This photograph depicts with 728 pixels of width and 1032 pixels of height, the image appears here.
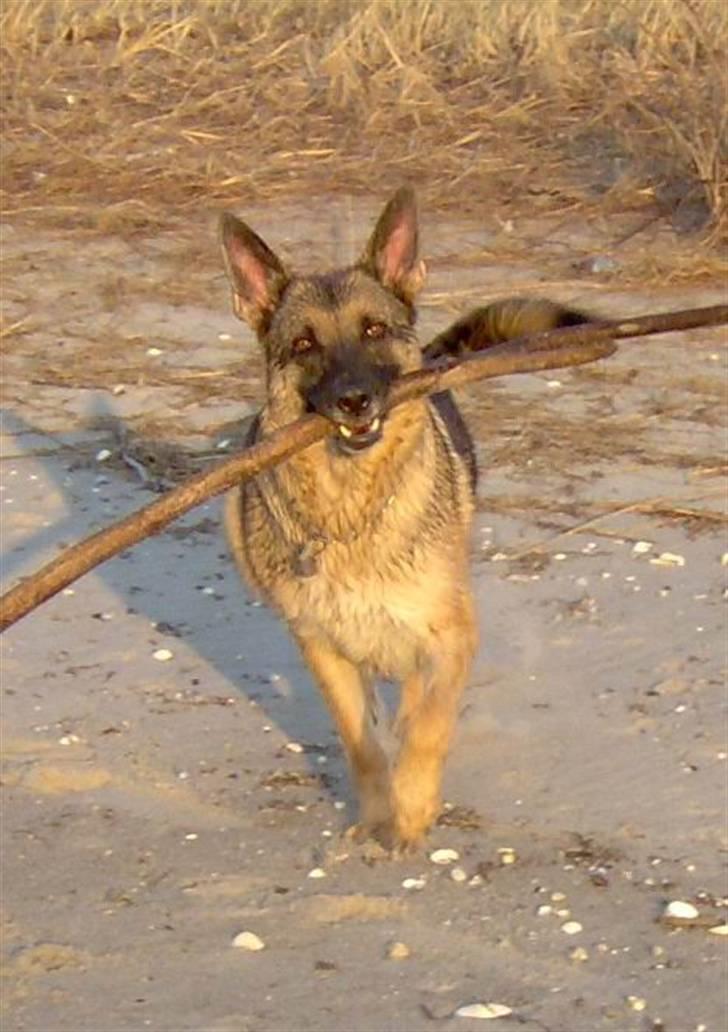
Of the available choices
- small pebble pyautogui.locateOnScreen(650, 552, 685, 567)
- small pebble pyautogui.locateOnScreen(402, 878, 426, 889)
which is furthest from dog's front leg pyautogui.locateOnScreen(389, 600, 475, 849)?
small pebble pyautogui.locateOnScreen(650, 552, 685, 567)

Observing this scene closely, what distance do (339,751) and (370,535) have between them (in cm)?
71

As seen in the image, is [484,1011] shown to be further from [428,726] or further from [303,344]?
[303,344]

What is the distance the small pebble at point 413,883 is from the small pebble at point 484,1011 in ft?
→ 2.04

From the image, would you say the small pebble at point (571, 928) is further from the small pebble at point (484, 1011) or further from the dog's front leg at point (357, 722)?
the dog's front leg at point (357, 722)

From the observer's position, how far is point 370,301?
221 inches

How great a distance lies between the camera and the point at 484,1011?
15.0ft

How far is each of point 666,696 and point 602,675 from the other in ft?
0.74

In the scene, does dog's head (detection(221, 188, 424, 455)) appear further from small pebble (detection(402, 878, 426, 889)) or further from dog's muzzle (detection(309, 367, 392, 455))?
small pebble (detection(402, 878, 426, 889))

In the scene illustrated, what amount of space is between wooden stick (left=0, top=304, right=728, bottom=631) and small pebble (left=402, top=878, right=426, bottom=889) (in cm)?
104

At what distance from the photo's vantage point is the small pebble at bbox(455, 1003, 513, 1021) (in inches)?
179

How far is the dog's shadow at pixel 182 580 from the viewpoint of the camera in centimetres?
634

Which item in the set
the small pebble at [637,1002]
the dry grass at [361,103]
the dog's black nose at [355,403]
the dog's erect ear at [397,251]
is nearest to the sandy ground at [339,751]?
the small pebble at [637,1002]

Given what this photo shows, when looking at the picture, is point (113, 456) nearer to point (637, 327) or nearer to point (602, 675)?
point (602, 675)

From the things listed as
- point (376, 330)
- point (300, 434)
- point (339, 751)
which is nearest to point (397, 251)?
point (376, 330)
